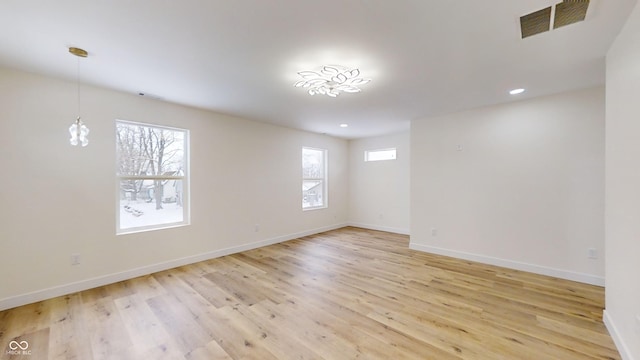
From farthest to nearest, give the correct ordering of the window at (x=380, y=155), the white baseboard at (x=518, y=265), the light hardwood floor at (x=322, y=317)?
1. the window at (x=380, y=155)
2. the white baseboard at (x=518, y=265)
3. the light hardwood floor at (x=322, y=317)

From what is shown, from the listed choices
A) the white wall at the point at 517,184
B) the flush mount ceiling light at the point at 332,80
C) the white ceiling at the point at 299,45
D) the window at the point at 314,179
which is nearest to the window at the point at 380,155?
the window at the point at 314,179

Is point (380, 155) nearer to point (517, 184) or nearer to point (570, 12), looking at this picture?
point (517, 184)

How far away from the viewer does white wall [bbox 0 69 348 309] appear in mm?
2607

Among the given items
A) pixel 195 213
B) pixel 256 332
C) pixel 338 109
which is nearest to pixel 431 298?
pixel 256 332

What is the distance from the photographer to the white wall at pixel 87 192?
261 centimetres

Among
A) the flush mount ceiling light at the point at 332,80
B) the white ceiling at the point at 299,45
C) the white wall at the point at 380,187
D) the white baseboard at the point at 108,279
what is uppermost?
the white ceiling at the point at 299,45

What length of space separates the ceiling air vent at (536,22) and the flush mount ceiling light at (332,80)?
1.31 m

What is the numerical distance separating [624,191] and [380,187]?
457 cm

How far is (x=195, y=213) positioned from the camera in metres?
3.97

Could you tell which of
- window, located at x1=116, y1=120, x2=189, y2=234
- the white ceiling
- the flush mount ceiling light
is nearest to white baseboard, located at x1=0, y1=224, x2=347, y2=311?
window, located at x1=116, y1=120, x2=189, y2=234

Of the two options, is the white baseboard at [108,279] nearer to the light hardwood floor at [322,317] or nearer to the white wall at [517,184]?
the light hardwood floor at [322,317]

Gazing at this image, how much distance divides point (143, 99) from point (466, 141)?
4870mm

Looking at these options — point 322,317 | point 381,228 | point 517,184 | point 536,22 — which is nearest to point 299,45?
point 536,22

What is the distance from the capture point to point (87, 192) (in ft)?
9.90
